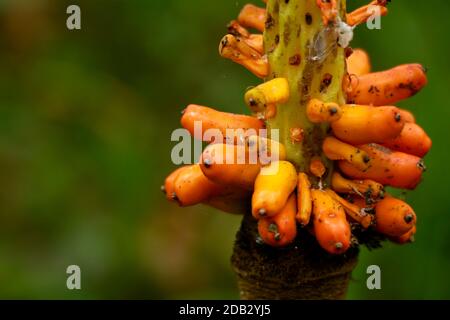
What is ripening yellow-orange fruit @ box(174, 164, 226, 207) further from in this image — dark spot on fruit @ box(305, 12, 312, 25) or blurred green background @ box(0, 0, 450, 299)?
blurred green background @ box(0, 0, 450, 299)

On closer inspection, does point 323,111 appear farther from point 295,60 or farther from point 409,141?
point 409,141

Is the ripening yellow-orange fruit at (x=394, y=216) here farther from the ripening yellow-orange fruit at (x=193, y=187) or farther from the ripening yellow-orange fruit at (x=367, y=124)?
the ripening yellow-orange fruit at (x=193, y=187)

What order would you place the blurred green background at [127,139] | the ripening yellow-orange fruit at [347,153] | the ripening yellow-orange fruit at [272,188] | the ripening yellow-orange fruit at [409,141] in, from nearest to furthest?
the ripening yellow-orange fruit at [272,188] < the ripening yellow-orange fruit at [347,153] < the ripening yellow-orange fruit at [409,141] < the blurred green background at [127,139]

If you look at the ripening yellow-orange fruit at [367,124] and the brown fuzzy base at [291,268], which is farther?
the brown fuzzy base at [291,268]

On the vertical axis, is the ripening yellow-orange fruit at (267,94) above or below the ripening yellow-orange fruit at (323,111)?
above

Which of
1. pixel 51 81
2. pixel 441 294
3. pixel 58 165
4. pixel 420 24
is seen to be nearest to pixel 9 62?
pixel 51 81

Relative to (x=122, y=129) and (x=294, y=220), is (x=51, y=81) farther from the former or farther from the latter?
(x=294, y=220)

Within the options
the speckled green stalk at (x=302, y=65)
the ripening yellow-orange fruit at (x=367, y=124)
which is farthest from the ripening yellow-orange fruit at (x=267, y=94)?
the ripening yellow-orange fruit at (x=367, y=124)
